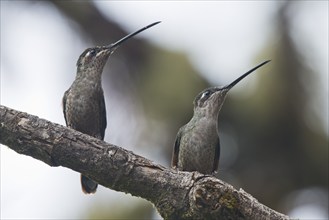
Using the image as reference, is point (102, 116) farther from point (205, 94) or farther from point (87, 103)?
point (205, 94)

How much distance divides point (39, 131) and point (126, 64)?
368 centimetres

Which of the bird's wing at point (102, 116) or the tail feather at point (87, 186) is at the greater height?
the bird's wing at point (102, 116)

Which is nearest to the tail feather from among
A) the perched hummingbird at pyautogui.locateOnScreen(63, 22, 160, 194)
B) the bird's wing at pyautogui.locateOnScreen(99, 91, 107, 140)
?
the perched hummingbird at pyautogui.locateOnScreen(63, 22, 160, 194)

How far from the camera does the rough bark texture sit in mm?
4070

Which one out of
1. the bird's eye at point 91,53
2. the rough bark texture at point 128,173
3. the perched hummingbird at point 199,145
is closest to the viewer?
the rough bark texture at point 128,173

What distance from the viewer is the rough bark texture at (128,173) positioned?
407cm

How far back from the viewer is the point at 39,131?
423cm

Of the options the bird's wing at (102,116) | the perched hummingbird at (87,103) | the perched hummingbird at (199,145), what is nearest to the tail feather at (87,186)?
the perched hummingbird at (87,103)

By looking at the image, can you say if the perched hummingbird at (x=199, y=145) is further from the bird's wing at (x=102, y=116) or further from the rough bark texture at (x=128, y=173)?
the rough bark texture at (x=128, y=173)

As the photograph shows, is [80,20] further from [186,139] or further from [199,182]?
[199,182]

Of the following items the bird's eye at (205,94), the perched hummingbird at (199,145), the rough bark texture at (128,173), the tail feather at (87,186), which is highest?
the rough bark texture at (128,173)

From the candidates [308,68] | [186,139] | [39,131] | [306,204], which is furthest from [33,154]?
[308,68]

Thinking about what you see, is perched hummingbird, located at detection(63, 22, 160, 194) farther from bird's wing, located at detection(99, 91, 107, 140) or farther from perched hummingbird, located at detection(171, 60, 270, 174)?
perched hummingbird, located at detection(171, 60, 270, 174)

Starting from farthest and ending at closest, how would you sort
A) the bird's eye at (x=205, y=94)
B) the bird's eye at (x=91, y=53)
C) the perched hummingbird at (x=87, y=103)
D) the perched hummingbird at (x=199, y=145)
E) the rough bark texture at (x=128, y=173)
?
the bird's eye at (x=91, y=53) < the bird's eye at (x=205, y=94) < the perched hummingbird at (x=87, y=103) < the perched hummingbird at (x=199, y=145) < the rough bark texture at (x=128, y=173)
